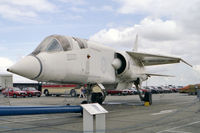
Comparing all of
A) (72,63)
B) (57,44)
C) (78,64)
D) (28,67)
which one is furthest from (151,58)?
(28,67)

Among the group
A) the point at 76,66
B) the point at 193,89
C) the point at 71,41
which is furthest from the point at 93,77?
the point at 193,89

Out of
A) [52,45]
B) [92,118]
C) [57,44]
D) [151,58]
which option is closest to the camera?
[92,118]

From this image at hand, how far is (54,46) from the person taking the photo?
9.80 meters

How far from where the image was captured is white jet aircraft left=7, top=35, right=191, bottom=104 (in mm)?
8648

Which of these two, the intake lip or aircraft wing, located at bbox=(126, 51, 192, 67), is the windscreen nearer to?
the intake lip

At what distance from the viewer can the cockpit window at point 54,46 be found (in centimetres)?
960

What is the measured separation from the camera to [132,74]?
15.4 meters

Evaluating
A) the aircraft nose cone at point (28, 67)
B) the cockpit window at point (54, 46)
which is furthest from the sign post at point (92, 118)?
the cockpit window at point (54, 46)

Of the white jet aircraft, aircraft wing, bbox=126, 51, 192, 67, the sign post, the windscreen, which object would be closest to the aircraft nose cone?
the white jet aircraft

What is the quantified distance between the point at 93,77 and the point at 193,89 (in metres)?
29.9

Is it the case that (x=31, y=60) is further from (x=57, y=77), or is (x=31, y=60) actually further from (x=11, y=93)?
(x=11, y=93)

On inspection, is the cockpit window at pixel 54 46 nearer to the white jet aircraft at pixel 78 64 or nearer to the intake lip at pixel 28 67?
the white jet aircraft at pixel 78 64

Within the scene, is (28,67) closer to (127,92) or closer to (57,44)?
(57,44)

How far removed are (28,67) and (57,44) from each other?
84.7 inches
